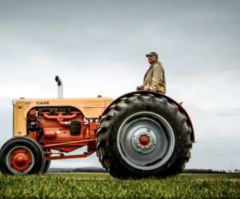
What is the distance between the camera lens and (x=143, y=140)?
5992 mm

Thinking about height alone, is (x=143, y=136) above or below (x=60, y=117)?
below

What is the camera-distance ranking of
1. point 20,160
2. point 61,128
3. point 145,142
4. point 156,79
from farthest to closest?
point 61,128 < point 20,160 < point 156,79 < point 145,142

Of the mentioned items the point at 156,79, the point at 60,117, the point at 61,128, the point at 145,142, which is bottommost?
the point at 145,142

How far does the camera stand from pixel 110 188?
4555 mm

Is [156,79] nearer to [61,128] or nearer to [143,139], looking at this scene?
[143,139]

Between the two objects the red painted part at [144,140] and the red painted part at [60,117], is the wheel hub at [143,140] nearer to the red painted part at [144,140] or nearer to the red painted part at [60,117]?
the red painted part at [144,140]

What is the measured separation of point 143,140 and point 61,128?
7.17ft

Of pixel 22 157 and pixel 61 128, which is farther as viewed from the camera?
pixel 61 128

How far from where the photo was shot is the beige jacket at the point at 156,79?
674 centimetres

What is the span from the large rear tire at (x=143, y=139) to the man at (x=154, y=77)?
64 centimetres

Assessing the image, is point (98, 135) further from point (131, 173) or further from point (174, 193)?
point (174, 193)

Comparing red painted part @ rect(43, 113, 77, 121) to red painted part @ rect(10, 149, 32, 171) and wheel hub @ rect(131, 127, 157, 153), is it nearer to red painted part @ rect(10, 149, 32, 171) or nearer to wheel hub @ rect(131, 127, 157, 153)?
red painted part @ rect(10, 149, 32, 171)

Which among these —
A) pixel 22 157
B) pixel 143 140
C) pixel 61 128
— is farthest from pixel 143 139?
pixel 22 157

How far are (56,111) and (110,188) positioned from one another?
347 centimetres
